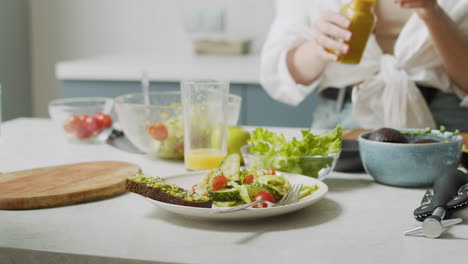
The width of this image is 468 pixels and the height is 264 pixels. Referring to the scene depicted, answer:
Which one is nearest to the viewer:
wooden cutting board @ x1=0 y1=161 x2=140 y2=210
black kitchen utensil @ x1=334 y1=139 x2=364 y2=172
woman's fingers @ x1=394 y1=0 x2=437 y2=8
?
wooden cutting board @ x1=0 y1=161 x2=140 y2=210

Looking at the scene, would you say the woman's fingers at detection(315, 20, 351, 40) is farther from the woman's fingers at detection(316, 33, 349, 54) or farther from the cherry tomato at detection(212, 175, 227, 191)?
the cherry tomato at detection(212, 175, 227, 191)

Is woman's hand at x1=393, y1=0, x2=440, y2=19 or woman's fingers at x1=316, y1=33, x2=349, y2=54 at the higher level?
woman's hand at x1=393, y1=0, x2=440, y2=19

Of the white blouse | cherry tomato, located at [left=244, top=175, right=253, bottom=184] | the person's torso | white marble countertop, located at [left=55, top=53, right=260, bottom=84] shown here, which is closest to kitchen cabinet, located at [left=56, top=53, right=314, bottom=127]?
white marble countertop, located at [left=55, top=53, right=260, bottom=84]

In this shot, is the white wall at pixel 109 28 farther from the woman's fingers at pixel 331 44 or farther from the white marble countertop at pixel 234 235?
the white marble countertop at pixel 234 235

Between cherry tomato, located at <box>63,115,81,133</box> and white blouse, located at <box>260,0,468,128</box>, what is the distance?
64 centimetres

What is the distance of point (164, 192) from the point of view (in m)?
0.94

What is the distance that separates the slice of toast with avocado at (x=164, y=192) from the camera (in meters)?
0.91

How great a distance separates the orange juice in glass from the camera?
121 cm

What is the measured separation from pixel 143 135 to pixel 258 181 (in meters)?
0.46

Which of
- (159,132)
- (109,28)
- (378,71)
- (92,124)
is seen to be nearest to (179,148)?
(159,132)

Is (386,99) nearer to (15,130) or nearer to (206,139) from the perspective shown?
(206,139)

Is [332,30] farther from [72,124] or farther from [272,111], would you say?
[272,111]

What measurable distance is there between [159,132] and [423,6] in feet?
2.25

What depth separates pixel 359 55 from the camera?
4.45 feet
